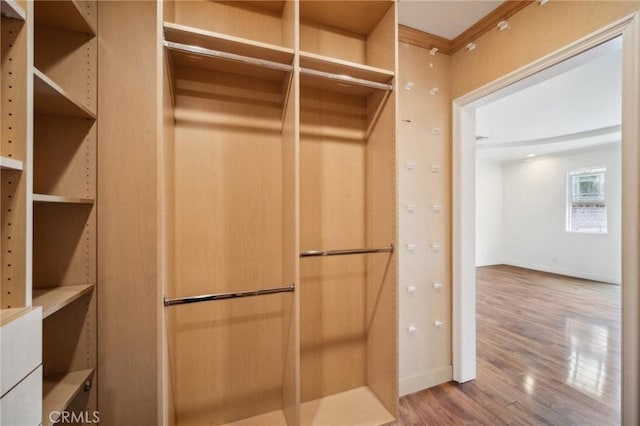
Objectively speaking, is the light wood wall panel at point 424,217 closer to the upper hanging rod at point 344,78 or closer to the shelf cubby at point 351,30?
the shelf cubby at point 351,30

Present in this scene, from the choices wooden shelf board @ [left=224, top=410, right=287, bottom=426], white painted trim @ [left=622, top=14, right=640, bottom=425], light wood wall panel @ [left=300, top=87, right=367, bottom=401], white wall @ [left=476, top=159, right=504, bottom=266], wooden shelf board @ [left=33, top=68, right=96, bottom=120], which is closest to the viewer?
wooden shelf board @ [left=33, top=68, right=96, bottom=120]

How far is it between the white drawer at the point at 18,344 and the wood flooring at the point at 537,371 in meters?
1.99

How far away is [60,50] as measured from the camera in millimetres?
1252

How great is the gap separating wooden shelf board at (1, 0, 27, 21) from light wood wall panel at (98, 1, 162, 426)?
0.49 meters

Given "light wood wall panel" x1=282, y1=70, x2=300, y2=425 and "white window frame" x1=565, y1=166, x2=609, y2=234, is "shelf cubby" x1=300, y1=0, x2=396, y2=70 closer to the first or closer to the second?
"light wood wall panel" x1=282, y1=70, x2=300, y2=425

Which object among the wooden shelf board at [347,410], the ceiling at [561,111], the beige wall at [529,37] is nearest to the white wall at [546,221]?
the ceiling at [561,111]

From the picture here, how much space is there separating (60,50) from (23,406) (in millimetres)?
1510

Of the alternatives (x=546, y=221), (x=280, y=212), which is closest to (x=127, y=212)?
(x=280, y=212)

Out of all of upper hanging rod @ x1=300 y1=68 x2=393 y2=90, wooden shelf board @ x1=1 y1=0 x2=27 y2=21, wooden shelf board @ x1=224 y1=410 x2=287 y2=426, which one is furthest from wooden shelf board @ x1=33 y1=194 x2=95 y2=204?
wooden shelf board @ x1=224 y1=410 x2=287 y2=426

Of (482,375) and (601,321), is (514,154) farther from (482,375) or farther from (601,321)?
(482,375)

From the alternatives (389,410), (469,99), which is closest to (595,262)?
(469,99)

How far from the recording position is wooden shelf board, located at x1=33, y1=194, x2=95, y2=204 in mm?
975

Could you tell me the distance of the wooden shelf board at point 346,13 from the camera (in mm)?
1556

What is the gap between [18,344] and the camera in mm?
→ 771
